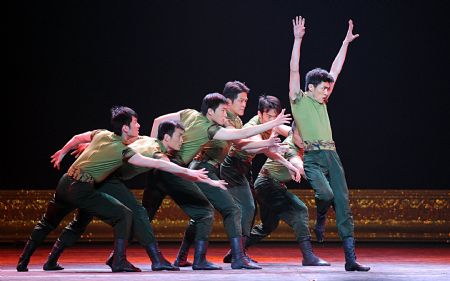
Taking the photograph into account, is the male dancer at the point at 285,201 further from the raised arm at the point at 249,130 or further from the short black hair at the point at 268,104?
the raised arm at the point at 249,130

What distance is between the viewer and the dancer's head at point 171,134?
5.69m

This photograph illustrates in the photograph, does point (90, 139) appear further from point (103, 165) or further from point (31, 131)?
point (31, 131)

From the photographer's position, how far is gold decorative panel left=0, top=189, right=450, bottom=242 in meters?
9.19

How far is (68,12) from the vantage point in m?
8.93

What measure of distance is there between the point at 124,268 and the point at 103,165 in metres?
0.68

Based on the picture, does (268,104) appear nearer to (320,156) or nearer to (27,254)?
(320,156)

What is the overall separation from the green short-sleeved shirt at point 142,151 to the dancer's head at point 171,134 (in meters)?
0.05

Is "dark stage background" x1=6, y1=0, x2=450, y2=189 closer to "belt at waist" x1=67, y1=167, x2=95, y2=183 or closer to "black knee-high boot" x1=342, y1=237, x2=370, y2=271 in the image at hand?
"belt at waist" x1=67, y1=167, x2=95, y2=183

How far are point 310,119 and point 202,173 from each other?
79 centimetres

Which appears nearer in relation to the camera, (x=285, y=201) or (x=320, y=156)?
(x=320, y=156)

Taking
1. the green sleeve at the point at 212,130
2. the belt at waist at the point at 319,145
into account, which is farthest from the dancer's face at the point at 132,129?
the belt at waist at the point at 319,145

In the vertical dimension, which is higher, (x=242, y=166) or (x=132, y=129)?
(x=132, y=129)

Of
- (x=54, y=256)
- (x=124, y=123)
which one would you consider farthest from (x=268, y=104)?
(x=54, y=256)

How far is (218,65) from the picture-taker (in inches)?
354
